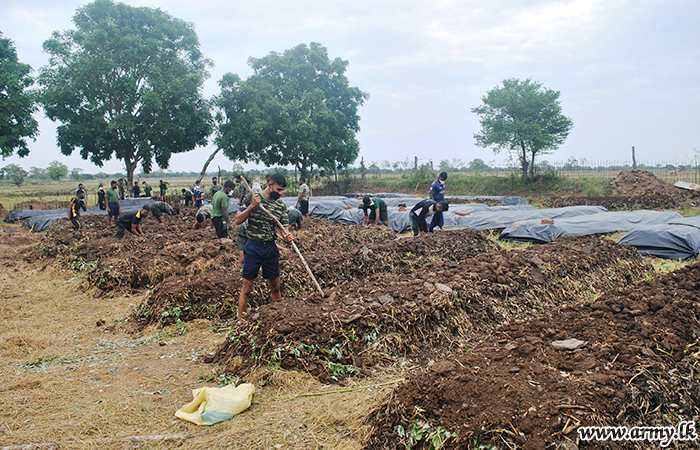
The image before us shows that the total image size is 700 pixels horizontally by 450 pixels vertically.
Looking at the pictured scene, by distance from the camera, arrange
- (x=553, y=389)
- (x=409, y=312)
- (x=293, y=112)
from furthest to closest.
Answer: (x=293, y=112) < (x=409, y=312) < (x=553, y=389)

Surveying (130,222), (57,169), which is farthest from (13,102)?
(57,169)

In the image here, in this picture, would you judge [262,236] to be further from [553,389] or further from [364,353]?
[553,389]

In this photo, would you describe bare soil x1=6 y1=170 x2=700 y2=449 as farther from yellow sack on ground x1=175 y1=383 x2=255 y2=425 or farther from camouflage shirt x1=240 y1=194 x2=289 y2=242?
camouflage shirt x1=240 y1=194 x2=289 y2=242

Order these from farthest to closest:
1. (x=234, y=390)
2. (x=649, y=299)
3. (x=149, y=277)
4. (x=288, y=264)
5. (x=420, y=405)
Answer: (x=149, y=277)
(x=288, y=264)
(x=649, y=299)
(x=234, y=390)
(x=420, y=405)

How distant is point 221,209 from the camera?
8727 mm

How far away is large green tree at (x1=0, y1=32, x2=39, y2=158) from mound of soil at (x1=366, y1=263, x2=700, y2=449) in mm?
20223

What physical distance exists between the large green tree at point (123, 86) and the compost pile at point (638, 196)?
64.0 feet

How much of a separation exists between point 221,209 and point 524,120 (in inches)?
849

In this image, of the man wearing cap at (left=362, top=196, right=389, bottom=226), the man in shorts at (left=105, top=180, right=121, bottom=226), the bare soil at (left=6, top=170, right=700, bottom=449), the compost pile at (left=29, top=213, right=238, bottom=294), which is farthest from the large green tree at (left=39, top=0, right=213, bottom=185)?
the bare soil at (left=6, top=170, right=700, bottom=449)

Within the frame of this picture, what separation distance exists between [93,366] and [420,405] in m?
3.29

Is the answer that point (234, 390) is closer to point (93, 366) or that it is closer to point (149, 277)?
point (93, 366)

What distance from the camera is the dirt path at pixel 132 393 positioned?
2932 mm

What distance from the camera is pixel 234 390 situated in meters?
3.40

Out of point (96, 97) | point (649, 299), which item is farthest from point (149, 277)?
point (96, 97)
